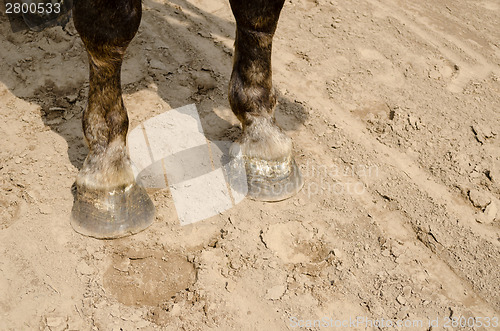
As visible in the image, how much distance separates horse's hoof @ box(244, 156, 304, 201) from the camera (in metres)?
2.91

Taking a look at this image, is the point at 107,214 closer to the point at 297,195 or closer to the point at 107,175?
the point at 107,175

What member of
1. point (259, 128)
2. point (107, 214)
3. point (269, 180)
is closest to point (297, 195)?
point (269, 180)

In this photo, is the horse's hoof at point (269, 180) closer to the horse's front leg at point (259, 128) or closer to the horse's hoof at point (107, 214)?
the horse's front leg at point (259, 128)

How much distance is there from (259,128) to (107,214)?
0.92 metres

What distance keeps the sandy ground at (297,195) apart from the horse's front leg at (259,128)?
11 cm

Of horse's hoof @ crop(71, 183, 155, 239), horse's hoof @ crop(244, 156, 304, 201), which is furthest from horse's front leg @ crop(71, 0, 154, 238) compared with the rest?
horse's hoof @ crop(244, 156, 304, 201)

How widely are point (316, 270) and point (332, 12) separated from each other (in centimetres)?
265

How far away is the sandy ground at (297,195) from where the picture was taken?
243 centimetres

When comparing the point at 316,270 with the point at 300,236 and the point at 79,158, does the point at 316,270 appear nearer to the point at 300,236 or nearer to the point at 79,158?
the point at 300,236

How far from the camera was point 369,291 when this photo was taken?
251cm

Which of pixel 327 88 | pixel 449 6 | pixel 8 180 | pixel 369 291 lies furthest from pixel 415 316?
pixel 449 6

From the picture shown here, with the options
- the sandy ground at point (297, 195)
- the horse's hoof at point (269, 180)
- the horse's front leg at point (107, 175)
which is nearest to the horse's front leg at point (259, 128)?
the horse's hoof at point (269, 180)

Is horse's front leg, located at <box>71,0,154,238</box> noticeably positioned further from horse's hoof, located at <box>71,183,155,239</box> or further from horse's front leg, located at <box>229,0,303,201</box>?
horse's front leg, located at <box>229,0,303,201</box>

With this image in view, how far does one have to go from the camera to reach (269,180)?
9.57 ft
